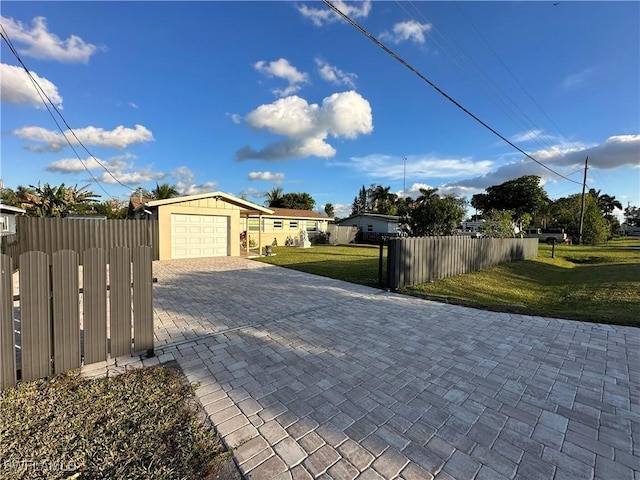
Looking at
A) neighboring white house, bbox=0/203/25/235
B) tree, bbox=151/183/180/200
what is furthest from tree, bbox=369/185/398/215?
neighboring white house, bbox=0/203/25/235

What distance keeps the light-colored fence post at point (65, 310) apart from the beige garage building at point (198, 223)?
10.6 metres

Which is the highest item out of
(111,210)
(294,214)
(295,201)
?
(295,201)

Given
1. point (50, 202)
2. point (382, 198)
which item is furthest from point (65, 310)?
point (382, 198)

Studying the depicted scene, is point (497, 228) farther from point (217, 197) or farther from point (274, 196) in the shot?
point (274, 196)

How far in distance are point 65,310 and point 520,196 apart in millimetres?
51855

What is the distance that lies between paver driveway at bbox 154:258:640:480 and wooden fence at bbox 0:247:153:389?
0.59 metres

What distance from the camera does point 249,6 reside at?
6113 millimetres

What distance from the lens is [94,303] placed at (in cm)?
295

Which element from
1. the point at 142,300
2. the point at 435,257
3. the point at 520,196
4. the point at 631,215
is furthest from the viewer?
the point at 631,215

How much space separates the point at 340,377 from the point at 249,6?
24.8 feet

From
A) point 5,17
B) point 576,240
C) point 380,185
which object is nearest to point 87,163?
point 5,17

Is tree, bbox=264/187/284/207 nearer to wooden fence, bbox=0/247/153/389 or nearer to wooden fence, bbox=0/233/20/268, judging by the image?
wooden fence, bbox=0/233/20/268

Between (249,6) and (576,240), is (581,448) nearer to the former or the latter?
(249,6)

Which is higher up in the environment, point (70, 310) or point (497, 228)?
point (497, 228)
